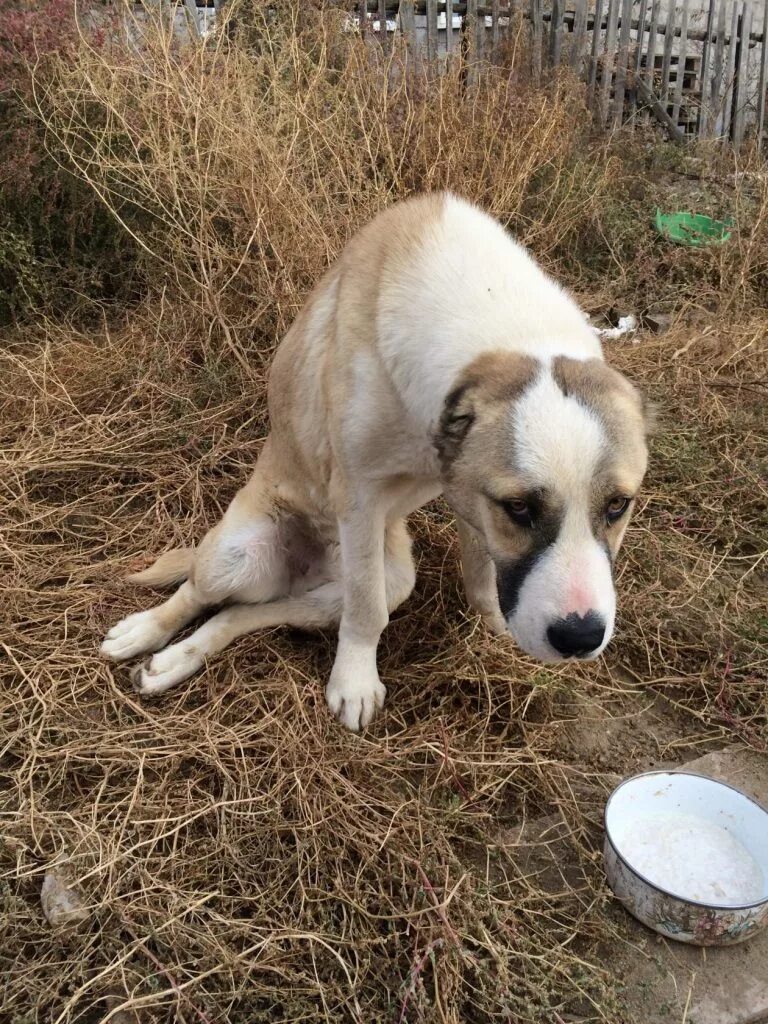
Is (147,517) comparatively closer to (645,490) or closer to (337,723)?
(337,723)

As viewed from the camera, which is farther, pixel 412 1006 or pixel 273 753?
pixel 273 753

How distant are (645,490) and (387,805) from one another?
211cm

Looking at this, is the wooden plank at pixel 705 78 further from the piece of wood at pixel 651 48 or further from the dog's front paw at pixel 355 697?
the dog's front paw at pixel 355 697

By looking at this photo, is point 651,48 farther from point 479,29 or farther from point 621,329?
point 621,329

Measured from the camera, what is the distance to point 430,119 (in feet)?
16.0

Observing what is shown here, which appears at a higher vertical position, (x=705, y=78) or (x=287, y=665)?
(x=705, y=78)

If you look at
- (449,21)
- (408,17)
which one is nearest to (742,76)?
(449,21)

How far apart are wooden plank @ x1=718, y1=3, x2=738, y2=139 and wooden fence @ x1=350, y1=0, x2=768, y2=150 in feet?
0.04

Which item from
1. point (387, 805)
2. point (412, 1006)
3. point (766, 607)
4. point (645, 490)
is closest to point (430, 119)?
point (645, 490)

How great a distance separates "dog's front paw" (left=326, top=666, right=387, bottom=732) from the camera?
262 cm

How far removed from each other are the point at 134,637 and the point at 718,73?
28.7 feet

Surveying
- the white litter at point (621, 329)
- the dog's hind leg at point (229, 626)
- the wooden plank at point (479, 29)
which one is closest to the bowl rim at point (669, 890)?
the dog's hind leg at point (229, 626)

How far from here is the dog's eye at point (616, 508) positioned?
193 centimetres

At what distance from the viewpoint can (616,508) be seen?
6.45ft
